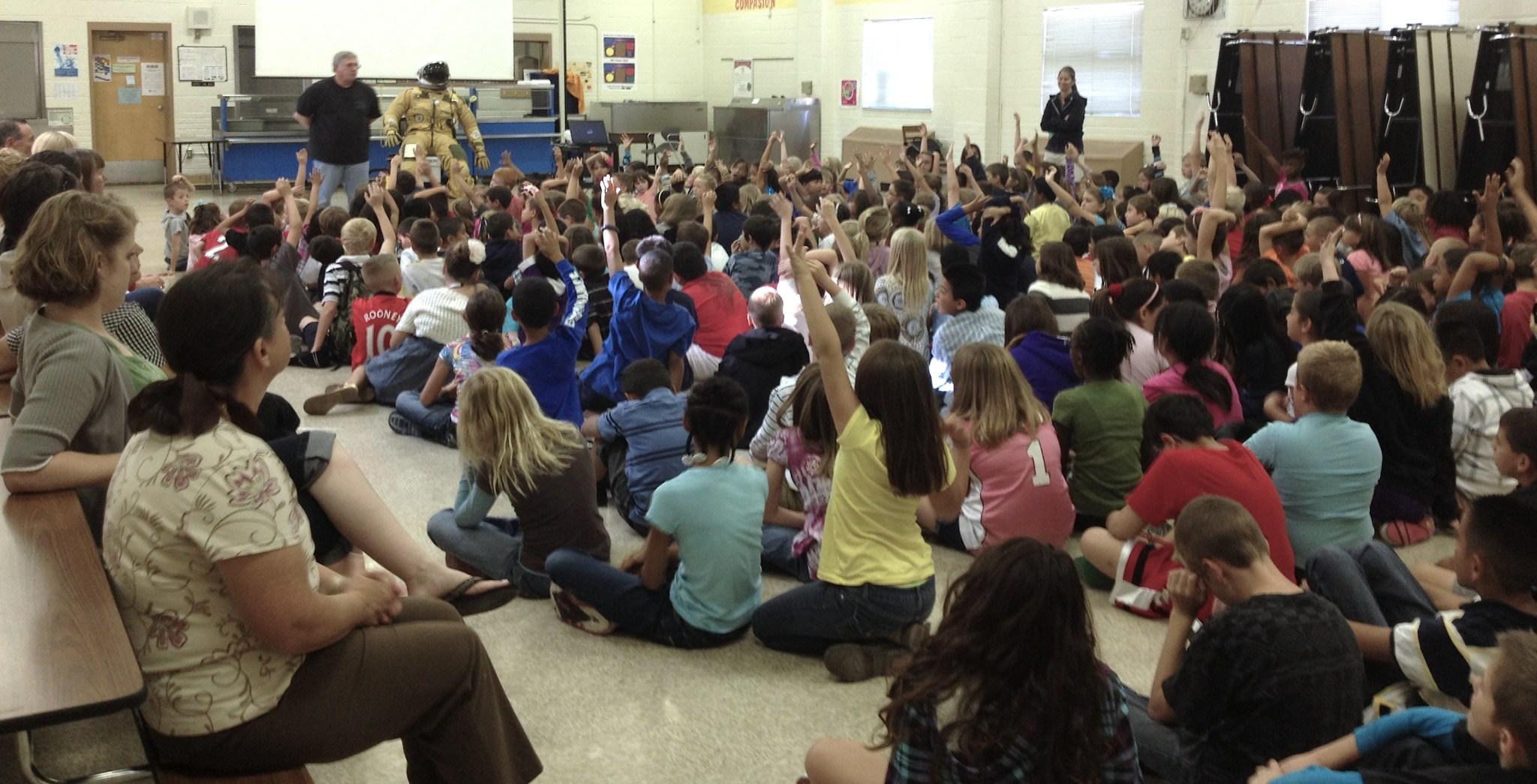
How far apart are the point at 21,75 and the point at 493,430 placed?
1592 cm

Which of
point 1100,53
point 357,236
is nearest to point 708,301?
point 357,236

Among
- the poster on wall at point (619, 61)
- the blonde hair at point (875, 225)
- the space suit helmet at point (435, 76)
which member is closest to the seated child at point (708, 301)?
the blonde hair at point (875, 225)

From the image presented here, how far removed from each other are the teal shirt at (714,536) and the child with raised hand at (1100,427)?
125 centimetres

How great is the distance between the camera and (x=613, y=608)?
3559 mm

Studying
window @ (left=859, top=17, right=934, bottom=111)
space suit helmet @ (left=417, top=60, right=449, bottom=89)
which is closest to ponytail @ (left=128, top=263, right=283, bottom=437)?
space suit helmet @ (left=417, top=60, right=449, bottom=89)

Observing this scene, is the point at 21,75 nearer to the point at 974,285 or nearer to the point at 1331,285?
the point at 974,285

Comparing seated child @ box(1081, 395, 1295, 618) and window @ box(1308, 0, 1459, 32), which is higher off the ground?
window @ box(1308, 0, 1459, 32)

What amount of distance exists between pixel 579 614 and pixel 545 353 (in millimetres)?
1474

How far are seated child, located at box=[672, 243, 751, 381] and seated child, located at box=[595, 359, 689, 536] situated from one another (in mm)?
1345

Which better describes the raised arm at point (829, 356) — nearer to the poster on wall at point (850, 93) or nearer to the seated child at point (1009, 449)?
the seated child at point (1009, 449)

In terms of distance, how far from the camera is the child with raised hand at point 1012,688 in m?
1.89

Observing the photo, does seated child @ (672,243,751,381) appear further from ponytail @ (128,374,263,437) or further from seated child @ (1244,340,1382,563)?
ponytail @ (128,374,263,437)

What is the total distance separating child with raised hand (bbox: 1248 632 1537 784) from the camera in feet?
6.22

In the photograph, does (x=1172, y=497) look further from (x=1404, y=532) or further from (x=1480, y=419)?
(x=1480, y=419)
